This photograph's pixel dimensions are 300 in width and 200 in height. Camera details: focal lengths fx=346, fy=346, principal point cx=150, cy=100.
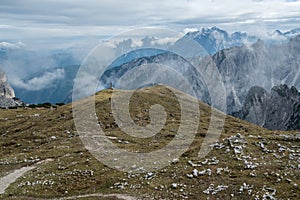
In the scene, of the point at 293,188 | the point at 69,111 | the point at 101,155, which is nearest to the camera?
the point at 293,188

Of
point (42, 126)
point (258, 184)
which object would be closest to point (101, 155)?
point (258, 184)

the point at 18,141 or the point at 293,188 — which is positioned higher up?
the point at 293,188

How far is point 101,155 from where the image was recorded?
189 ft

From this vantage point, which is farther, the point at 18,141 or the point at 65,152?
the point at 18,141

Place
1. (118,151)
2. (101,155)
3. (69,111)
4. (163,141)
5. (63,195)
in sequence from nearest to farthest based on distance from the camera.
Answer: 1. (63,195)
2. (101,155)
3. (118,151)
4. (163,141)
5. (69,111)

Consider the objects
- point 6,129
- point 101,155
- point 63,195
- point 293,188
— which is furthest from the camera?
point 6,129

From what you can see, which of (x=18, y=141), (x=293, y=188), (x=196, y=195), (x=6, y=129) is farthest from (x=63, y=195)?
(x=6, y=129)

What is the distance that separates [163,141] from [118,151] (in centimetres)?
1706

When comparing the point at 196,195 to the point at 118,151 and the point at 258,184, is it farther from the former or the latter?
the point at 118,151

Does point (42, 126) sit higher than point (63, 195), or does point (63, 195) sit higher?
point (63, 195)

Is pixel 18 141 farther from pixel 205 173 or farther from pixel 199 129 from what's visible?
pixel 205 173

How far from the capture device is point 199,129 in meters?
95.4

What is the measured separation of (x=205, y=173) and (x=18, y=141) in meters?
52.7

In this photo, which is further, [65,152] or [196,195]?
[65,152]
